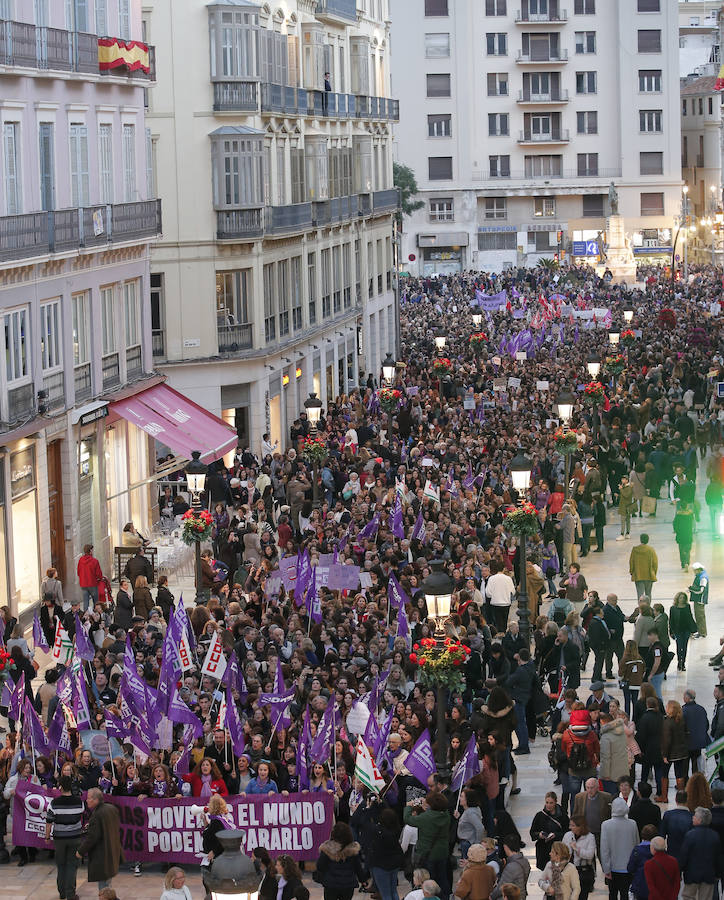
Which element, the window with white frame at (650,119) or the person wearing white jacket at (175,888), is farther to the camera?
the window with white frame at (650,119)

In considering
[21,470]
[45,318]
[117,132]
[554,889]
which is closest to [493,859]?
[554,889]

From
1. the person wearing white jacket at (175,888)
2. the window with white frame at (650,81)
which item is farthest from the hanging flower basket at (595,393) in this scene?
the window with white frame at (650,81)

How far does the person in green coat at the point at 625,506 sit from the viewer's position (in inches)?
1476

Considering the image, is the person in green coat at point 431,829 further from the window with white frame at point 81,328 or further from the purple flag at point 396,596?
the window with white frame at point 81,328

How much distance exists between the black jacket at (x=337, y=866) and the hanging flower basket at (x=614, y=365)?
1422 inches

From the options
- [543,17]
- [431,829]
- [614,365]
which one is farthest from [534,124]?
[431,829]

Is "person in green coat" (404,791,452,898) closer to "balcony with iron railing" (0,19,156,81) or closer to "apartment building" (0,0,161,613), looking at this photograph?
"apartment building" (0,0,161,613)

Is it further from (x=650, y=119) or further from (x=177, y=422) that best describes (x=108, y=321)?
(x=650, y=119)

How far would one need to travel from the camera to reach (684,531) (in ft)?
111

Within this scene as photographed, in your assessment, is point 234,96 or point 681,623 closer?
point 681,623

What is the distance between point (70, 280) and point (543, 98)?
8702cm

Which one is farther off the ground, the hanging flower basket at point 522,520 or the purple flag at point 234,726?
the hanging flower basket at point 522,520

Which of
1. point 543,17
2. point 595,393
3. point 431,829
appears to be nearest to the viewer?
point 431,829

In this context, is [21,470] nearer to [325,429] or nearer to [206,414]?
[206,414]
